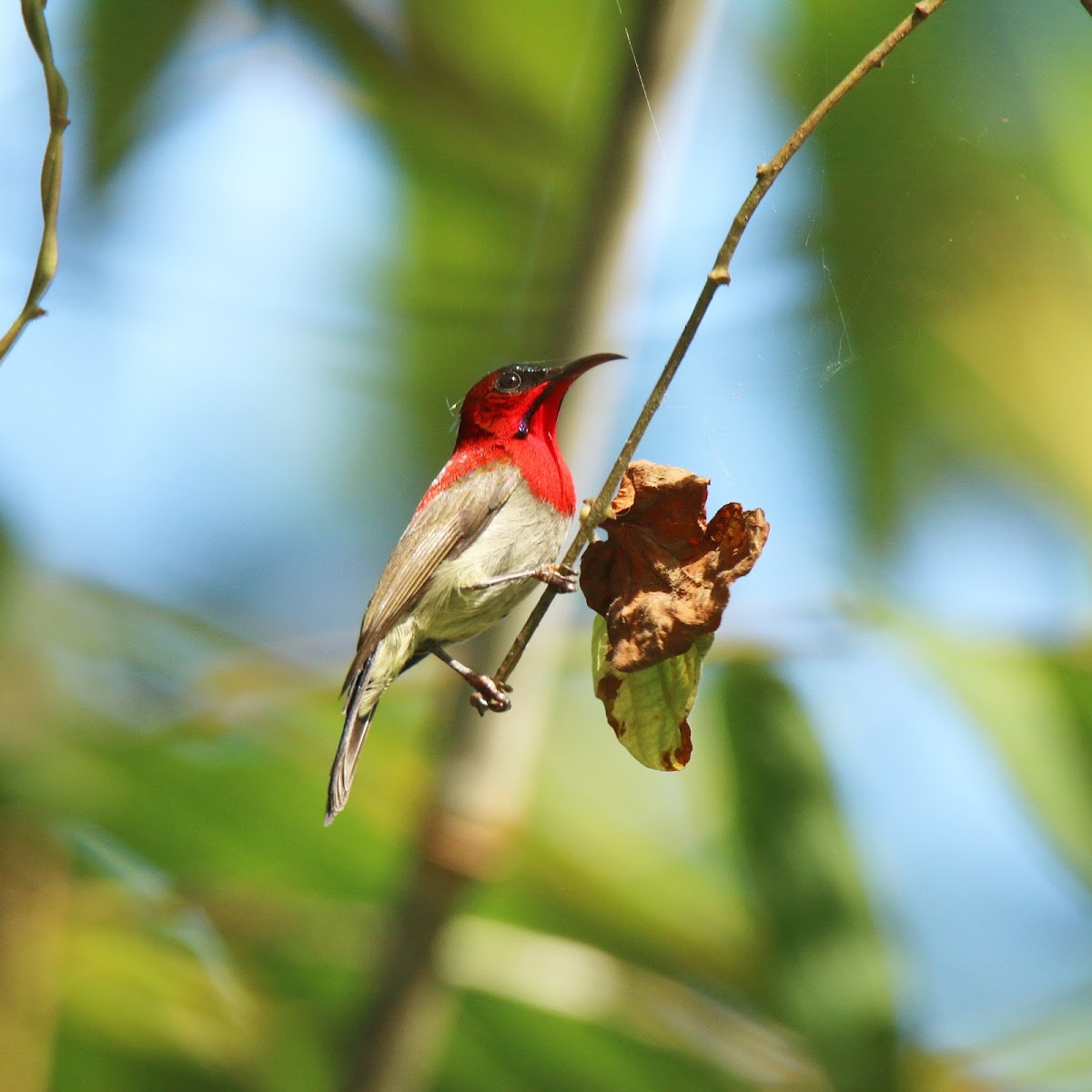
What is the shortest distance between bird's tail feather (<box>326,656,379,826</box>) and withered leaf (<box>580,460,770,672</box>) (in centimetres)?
77

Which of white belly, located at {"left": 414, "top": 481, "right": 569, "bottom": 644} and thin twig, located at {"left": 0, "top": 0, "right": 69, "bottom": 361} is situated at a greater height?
white belly, located at {"left": 414, "top": 481, "right": 569, "bottom": 644}

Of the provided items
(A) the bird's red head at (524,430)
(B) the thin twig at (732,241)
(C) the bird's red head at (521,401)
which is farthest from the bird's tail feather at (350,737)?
(B) the thin twig at (732,241)

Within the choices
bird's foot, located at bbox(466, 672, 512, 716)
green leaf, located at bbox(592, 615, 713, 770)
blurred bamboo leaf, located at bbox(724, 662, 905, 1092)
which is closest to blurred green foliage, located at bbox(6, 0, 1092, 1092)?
blurred bamboo leaf, located at bbox(724, 662, 905, 1092)

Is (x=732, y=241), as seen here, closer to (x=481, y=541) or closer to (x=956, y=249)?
(x=481, y=541)

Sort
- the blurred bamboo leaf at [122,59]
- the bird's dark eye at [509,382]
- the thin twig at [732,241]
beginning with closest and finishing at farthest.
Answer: the thin twig at [732,241] → the bird's dark eye at [509,382] → the blurred bamboo leaf at [122,59]

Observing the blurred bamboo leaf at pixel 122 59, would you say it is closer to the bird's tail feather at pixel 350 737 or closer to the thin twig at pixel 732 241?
the bird's tail feather at pixel 350 737

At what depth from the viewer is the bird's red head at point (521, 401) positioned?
3484 millimetres

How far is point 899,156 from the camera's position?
3.91 meters

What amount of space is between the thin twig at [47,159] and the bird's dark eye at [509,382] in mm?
1904

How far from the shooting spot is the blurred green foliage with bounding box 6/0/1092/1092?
3832 millimetres

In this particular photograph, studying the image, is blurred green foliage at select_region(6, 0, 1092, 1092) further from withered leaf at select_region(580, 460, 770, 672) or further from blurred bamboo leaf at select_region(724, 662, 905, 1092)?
withered leaf at select_region(580, 460, 770, 672)

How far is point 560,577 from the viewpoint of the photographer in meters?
2.26

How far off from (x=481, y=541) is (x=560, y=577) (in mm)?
1140

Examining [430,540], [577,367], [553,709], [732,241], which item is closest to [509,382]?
[577,367]
